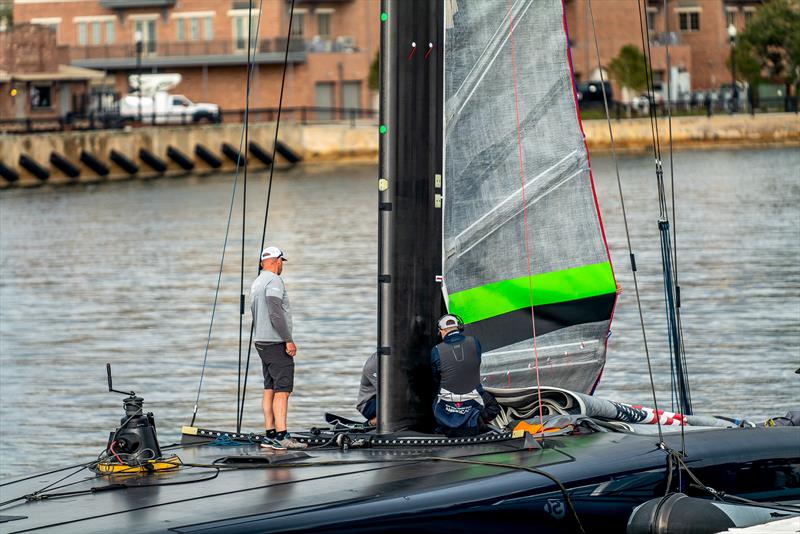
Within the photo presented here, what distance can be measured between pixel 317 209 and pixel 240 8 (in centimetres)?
3838

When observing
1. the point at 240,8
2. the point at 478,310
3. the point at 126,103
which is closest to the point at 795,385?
the point at 478,310

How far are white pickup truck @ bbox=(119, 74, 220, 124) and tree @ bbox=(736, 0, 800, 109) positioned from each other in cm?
2607

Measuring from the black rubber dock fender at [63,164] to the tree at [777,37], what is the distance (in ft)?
111

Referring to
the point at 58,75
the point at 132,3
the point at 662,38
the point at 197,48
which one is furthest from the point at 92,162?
the point at 662,38

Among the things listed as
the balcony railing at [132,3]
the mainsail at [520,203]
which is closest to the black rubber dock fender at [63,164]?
the balcony railing at [132,3]

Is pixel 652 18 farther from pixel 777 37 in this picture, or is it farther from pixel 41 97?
pixel 41 97

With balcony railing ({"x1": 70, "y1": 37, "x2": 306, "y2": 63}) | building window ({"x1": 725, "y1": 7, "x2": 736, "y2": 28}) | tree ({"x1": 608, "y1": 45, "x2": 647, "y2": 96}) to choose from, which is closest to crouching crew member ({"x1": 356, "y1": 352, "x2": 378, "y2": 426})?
tree ({"x1": 608, "y1": 45, "x2": 647, "y2": 96})

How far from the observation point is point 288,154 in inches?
2817

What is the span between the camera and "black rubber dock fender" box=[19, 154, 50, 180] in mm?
62344

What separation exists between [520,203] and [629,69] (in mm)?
67497

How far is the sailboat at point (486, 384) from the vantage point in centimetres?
967

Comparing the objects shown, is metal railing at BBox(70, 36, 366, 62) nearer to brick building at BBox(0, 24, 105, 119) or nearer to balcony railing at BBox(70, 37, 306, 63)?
balcony railing at BBox(70, 37, 306, 63)

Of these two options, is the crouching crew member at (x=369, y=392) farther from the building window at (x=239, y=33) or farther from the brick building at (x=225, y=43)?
the building window at (x=239, y=33)

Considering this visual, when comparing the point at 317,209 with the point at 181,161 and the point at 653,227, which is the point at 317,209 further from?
the point at 181,161
